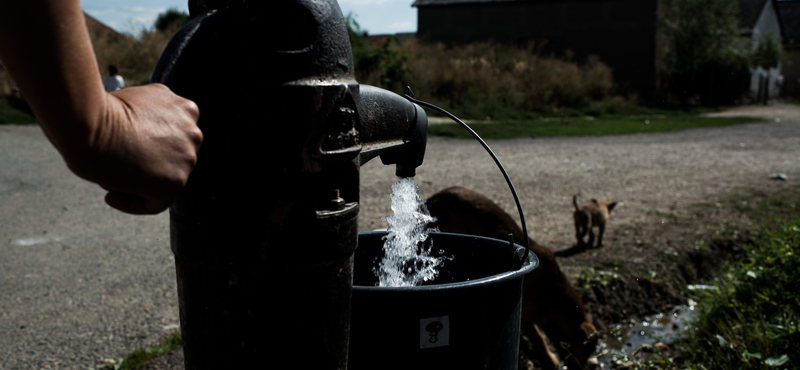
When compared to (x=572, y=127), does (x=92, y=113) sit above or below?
above

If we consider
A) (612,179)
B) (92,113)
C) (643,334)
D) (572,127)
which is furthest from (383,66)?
(92,113)

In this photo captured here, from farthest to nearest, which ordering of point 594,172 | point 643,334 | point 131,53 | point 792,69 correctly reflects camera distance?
point 792,69, point 131,53, point 594,172, point 643,334

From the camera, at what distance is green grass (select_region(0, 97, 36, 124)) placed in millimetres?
12469

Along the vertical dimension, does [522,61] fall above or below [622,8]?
below

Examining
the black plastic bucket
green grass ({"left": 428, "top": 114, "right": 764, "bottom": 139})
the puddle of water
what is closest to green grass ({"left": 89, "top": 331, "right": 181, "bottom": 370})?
the black plastic bucket

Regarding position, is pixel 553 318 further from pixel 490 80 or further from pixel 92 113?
pixel 490 80

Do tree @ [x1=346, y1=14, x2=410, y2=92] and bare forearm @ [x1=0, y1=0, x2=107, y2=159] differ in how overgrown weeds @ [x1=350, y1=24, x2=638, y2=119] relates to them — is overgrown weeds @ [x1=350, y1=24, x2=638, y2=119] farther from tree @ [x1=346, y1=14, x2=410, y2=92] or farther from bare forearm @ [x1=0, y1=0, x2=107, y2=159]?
bare forearm @ [x1=0, y1=0, x2=107, y2=159]

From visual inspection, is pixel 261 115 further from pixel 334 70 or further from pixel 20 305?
pixel 20 305

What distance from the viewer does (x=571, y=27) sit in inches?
1123

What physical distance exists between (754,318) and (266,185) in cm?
299

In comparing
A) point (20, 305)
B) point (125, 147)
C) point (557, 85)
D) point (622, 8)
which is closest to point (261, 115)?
point (125, 147)

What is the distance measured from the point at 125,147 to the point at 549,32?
29.7 metres

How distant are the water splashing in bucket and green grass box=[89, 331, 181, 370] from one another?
129 cm

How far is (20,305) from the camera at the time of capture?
369 centimetres
